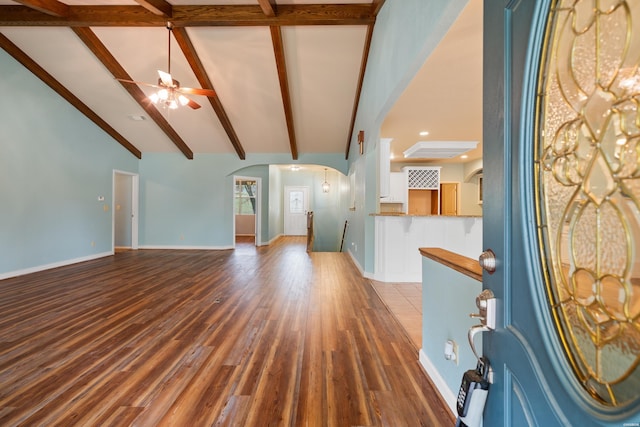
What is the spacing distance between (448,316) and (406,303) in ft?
5.72

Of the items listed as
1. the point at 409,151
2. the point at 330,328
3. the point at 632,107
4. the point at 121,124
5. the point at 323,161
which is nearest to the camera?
the point at 632,107

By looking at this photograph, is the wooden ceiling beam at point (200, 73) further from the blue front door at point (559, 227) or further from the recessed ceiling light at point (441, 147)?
the blue front door at point (559, 227)

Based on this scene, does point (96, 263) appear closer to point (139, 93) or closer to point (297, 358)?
point (139, 93)

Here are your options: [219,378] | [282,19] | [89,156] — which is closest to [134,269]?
[89,156]

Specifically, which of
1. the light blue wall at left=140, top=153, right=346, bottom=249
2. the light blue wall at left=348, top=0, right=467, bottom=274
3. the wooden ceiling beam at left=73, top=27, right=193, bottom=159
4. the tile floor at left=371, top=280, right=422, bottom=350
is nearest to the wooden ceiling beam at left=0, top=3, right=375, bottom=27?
the wooden ceiling beam at left=73, top=27, right=193, bottom=159

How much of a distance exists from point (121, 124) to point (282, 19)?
190 inches

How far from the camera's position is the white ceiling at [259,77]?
12.1 feet

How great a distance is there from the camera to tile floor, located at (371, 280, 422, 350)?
2.64 metres

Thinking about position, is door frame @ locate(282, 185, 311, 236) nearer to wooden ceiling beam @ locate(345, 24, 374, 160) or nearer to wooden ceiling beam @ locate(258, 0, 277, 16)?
wooden ceiling beam @ locate(345, 24, 374, 160)

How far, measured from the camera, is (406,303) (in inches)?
132

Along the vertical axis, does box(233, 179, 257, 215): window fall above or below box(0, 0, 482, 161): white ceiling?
below

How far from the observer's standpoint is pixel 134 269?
17.1 feet

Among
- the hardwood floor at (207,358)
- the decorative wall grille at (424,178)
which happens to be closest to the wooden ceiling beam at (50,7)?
the hardwood floor at (207,358)

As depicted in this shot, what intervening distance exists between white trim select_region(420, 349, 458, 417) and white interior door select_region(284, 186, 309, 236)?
33.0ft
